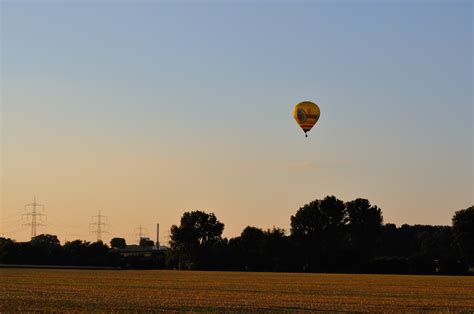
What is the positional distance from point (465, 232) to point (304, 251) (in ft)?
80.8

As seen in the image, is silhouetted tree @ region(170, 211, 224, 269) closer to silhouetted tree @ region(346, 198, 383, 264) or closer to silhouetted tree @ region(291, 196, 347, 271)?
silhouetted tree @ region(291, 196, 347, 271)

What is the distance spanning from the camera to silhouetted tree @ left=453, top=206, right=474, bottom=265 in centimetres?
13775

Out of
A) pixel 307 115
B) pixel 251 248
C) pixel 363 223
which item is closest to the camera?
pixel 307 115

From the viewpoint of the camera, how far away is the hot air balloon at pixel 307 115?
7531 cm

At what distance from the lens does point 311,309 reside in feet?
141

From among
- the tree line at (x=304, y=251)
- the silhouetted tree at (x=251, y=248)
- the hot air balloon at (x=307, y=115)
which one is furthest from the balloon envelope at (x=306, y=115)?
the silhouetted tree at (x=251, y=248)

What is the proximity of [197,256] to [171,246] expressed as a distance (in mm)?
29806

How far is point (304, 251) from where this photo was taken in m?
147

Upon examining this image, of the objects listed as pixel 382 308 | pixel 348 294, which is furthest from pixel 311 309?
pixel 348 294

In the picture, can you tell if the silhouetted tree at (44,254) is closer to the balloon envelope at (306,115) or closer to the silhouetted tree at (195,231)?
the silhouetted tree at (195,231)

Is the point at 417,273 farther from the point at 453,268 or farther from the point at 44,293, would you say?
the point at 44,293

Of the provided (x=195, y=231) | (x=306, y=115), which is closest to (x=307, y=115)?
(x=306, y=115)

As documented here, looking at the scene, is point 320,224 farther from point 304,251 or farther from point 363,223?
point 304,251

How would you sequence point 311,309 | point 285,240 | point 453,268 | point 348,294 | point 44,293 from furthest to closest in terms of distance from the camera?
point 285,240 < point 453,268 < point 348,294 < point 44,293 < point 311,309
